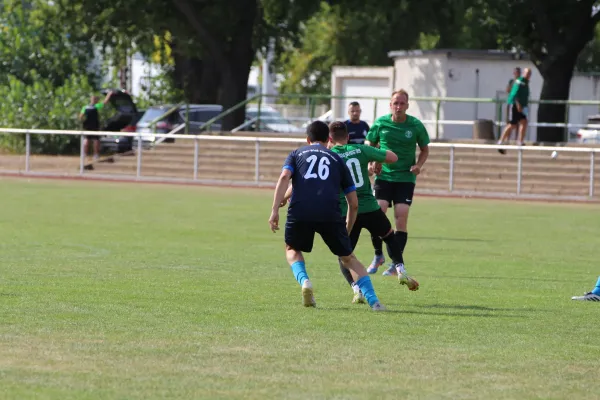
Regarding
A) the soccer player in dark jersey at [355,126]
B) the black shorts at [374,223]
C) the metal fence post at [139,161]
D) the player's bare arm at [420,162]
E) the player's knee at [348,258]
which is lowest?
the metal fence post at [139,161]

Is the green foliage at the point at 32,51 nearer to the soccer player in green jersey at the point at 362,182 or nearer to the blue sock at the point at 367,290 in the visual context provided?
the soccer player in green jersey at the point at 362,182

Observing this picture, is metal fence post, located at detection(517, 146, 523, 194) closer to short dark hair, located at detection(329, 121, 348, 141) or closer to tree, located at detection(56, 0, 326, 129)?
tree, located at detection(56, 0, 326, 129)

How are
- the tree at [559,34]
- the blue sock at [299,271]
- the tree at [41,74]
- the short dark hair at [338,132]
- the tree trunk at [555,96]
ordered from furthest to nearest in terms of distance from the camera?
the tree at [41,74], the tree at [559,34], the tree trunk at [555,96], the short dark hair at [338,132], the blue sock at [299,271]

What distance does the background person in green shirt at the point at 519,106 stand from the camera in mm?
32250

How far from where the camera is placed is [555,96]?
36.8 metres

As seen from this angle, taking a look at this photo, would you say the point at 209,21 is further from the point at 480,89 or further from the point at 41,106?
the point at 41,106

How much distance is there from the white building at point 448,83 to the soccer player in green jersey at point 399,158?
73.5 ft

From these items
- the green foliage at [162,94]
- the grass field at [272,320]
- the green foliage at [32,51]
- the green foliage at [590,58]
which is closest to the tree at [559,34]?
the grass field at [272,320]

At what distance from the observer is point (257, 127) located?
4006 centimetres

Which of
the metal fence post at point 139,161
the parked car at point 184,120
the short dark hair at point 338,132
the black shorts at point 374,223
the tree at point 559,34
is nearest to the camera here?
the short dark hair at point 338,132

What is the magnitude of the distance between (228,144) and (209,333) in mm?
27725

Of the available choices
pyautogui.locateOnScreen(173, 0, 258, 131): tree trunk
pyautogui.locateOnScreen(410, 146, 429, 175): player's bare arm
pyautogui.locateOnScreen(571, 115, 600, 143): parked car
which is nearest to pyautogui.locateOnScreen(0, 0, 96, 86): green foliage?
pyautogui.locateOnScreen(173, 0, 258, 131): tree trunk

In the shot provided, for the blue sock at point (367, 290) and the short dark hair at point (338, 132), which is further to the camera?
the short dark hair at point (338, 132)

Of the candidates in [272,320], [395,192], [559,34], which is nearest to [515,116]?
[559,34]
